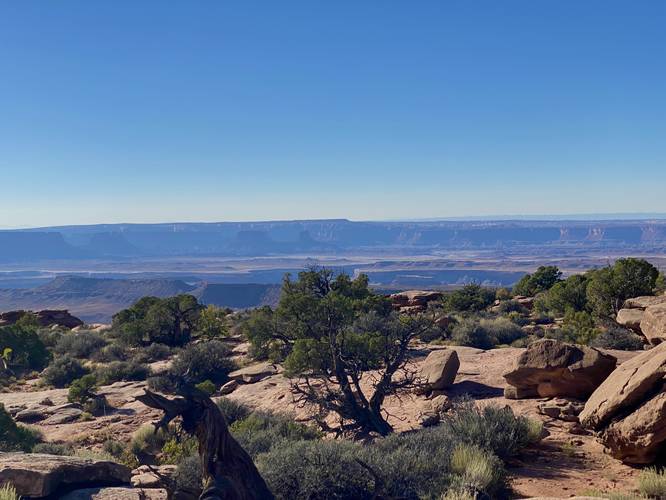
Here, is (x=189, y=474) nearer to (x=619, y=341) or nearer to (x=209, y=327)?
(x=619, y=341)

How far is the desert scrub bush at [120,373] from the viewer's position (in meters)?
22.5

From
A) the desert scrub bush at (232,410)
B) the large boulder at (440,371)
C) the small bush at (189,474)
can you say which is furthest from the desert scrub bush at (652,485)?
the desert scrub bush at (232,410)

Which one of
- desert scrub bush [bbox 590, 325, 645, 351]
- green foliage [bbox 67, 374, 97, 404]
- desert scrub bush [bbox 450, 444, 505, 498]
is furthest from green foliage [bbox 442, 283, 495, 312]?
desert scrub bush [bbox 450, 444, 505, 498]

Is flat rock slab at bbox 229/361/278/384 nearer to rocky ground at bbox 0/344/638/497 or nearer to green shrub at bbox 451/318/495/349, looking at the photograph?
rocky ground at bbox 0/344/638/497

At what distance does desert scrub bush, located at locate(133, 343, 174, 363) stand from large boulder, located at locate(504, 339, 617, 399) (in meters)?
18.6

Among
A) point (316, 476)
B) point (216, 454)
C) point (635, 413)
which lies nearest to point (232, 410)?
point (316, 476)

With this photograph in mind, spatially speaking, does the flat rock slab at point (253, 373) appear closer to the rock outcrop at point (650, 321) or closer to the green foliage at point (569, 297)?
the rock outcrop at point (650, 321)

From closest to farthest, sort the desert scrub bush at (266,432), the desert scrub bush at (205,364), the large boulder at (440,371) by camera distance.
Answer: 1. the desert scrub bush at (266,432)
2. the large boulder at (440,371)
3. the desert scrub bush at (205,364)

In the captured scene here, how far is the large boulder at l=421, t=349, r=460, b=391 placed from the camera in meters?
15.3

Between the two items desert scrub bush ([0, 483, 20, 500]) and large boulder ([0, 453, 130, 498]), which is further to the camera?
large boulder ([0, 453, 130, 498])

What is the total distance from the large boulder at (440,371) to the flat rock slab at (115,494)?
31.3ft

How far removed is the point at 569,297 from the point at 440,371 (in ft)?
48.0

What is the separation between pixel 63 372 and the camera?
913 inches

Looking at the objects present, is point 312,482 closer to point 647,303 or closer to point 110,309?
point 647,303
